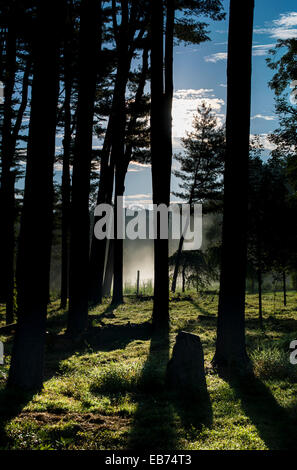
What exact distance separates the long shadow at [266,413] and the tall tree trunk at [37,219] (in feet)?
11.6

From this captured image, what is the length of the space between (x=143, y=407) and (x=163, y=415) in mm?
526

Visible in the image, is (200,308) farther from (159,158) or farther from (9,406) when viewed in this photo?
(9,406)

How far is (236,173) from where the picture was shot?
967cm

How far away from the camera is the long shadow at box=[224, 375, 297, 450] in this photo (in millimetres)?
5547

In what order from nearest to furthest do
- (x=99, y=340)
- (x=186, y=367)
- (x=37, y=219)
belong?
(x=37, y=219), (x=186, y=367), (x=99, y=340)

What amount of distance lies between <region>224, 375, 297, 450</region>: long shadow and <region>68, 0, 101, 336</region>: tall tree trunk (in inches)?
254

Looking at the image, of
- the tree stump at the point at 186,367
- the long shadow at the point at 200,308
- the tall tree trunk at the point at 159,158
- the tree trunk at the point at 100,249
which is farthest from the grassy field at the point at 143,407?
the tree trunk at the point at 100,249

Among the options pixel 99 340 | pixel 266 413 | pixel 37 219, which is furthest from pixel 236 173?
pixel 99 340

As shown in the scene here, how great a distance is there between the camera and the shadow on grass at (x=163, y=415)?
548cm

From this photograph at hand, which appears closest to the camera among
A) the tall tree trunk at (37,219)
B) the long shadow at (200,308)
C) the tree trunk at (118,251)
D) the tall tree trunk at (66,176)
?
the tall tree trunk at (37,219)

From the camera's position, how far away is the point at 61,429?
572 cm

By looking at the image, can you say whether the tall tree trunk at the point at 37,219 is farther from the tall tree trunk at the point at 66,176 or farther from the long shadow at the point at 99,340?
the tall tree trunk at the point at 66,176

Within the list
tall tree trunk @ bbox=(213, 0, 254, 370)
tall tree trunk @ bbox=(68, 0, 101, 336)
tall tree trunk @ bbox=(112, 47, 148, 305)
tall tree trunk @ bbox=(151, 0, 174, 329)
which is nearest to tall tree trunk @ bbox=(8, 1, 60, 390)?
tall tree trunk @ bbox=(213, 0, 254, 370)

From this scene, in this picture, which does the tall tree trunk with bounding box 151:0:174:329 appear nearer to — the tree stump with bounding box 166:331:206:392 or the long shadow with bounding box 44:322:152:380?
the long shadow with bounding box 44:322:152:380
